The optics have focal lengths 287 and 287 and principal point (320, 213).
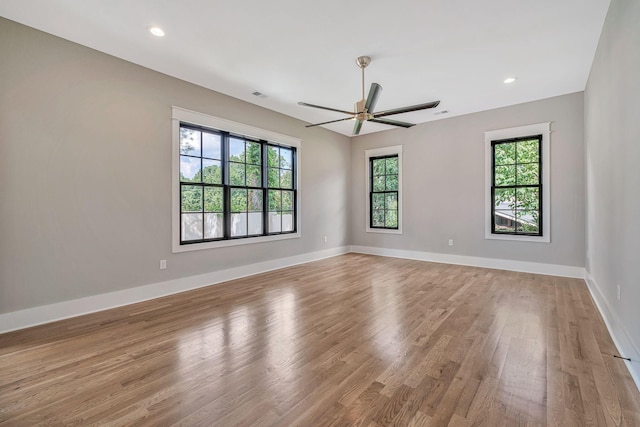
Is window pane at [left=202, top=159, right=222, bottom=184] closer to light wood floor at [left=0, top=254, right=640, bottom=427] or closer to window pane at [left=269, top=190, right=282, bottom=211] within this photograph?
window pane at [left=269, top=190, right=282, bottom=211]

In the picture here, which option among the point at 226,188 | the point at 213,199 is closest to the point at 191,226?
the point at 213,199

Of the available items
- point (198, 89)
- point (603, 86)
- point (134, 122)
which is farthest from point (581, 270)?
point (134, 122)

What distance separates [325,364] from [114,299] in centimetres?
287

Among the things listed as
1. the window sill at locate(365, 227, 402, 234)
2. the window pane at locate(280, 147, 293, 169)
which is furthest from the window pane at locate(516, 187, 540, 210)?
the window pane at locate(280, 147, 293, 169)

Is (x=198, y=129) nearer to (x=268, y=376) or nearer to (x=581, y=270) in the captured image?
(x=268, y=376)

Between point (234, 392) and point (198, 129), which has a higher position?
point (198, 129)

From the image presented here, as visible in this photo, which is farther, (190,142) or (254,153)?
(254,153)

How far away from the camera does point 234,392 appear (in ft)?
6.10

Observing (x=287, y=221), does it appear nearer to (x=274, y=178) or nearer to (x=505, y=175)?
(x=274, y=178)

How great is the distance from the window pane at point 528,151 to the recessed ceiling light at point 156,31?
580cm

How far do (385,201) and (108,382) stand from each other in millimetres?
6063

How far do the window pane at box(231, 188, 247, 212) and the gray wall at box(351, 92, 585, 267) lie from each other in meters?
3.34

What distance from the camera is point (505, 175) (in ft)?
17.7

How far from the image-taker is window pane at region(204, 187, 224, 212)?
447 centimetres
